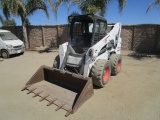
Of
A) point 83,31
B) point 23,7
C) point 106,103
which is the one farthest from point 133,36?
point 23,7

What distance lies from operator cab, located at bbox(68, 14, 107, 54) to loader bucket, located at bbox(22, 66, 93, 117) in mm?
1120

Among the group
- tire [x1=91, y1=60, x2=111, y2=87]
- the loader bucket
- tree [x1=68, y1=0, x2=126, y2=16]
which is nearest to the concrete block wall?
tree [x1=68, y1=0, x2=126, y2=16]

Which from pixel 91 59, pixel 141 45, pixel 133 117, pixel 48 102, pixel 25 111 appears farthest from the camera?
pixel 141 45

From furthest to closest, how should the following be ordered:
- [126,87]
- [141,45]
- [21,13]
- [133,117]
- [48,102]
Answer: [21,13], [141,45], [126,87], [48,102], [133,117]

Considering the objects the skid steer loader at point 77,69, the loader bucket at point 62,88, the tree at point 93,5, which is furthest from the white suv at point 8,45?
the loader bucket at point 62,88

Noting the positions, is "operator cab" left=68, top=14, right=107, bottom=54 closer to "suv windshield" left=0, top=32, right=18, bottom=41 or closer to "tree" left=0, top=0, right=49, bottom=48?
"suv windshield" left=0, top=32, right=18, bottom=41

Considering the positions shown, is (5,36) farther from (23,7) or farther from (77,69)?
(77,69)

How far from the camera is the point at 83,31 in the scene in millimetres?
5430

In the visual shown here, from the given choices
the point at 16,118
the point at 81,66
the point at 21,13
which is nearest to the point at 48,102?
the point at 16,118

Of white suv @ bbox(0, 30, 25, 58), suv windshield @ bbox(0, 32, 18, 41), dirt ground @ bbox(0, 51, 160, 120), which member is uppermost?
suv windshield @ bbox(0, 32, 18, 41)

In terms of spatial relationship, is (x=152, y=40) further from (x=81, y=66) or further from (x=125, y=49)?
(x=81, y=66)

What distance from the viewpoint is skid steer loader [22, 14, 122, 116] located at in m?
3.91

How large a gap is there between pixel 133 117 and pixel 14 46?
9.10 m

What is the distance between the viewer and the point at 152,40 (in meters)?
9.98
